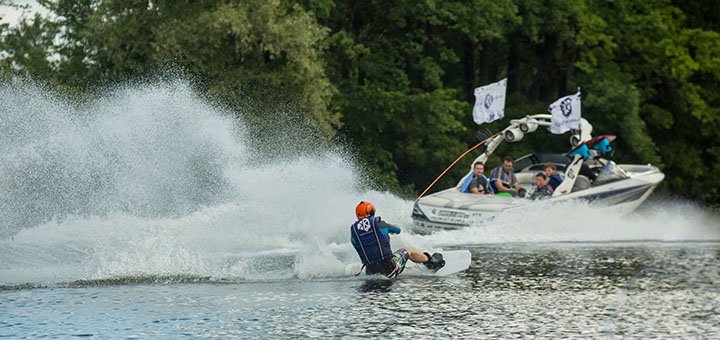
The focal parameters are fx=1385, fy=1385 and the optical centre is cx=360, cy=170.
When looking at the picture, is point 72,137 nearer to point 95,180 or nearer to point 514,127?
point 95,180

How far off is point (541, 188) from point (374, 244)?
1214 centimetres

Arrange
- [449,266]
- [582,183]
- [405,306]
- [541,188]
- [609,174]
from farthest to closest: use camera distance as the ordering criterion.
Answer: [609,174] → [582,183] → [541,188] → [449,266] → [405,306]

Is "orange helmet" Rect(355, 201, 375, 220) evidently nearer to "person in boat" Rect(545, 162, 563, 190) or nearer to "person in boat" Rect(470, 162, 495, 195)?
"person in boat" Rect(470, 162, 495, 195)

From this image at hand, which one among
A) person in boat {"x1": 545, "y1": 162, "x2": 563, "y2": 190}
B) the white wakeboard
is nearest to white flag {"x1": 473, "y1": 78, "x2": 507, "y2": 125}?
person in boat {"x1": 545, "y1": 162, "x2": 563, "y2": 190}

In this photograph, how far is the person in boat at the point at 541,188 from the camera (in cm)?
3167

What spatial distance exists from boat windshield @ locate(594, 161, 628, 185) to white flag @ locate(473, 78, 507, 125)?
135 inches

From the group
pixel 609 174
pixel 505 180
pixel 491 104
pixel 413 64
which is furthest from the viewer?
pixel 413 64

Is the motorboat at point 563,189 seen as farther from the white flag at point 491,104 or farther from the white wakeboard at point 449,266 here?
the white wakeboard at point 449,266

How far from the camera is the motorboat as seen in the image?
Answer: 30578 mm

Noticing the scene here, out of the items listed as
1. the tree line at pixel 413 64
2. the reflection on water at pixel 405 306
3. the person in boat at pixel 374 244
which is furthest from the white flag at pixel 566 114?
the person in boat at pixel 374 244

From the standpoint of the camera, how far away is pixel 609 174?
32812mm

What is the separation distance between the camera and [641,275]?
21.4 metres

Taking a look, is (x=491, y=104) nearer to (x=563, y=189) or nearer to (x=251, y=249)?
(x=563, y=189)

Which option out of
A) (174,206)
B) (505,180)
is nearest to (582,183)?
(505,180)
